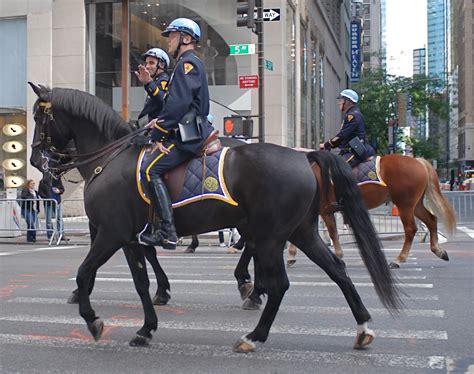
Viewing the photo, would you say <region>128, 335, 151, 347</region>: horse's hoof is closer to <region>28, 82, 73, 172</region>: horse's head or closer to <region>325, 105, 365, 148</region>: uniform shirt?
<region>28, 82, 73, 172</region>: horse's head

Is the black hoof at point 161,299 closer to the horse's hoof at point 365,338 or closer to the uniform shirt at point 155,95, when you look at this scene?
the uniform shirt at point 155,95

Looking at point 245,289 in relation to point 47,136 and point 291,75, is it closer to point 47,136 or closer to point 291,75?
point 47,136

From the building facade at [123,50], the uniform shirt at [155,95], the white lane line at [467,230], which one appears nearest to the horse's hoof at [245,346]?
the uniform shirt at [155,95]

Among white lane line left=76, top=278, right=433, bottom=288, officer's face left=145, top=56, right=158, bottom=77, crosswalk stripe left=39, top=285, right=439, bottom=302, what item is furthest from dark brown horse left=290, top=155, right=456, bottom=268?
officer's face left=145, top=56, right=158, bottom=77

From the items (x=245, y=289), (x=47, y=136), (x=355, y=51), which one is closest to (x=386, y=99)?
(x=355, y=51)

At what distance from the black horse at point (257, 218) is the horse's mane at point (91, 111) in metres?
0.25

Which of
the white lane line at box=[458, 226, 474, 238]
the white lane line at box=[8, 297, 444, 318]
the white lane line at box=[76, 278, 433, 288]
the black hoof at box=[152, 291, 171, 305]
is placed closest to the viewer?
the white lane line at box=[8, 297, 444, 318]

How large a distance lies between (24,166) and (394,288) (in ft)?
76.3

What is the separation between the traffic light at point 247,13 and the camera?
56.4 ft

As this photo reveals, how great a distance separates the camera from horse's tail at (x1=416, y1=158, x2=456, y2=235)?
38.1 feet

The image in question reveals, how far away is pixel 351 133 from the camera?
423 inches

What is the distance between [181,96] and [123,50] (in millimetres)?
21884

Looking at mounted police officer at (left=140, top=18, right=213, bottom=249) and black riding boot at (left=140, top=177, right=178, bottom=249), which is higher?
mounted police officer at (left=140, top=18, right=213, bottom=249)

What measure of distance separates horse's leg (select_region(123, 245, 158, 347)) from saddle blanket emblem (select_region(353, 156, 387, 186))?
218 inches
